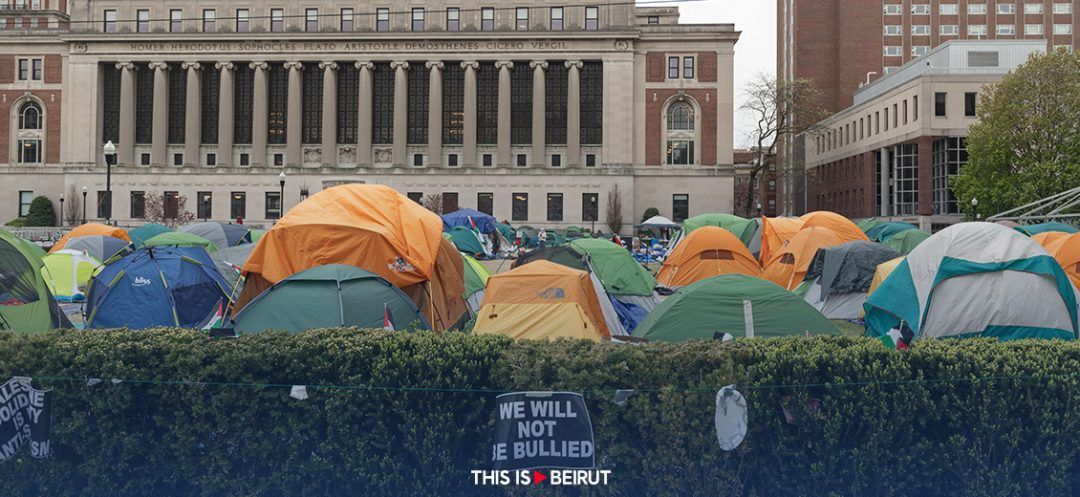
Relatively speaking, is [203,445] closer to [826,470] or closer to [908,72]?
[826,470]

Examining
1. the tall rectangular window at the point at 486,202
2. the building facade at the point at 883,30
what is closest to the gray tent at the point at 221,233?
the tall rectangular window at the point at 486,202

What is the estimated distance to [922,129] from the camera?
60.0 m

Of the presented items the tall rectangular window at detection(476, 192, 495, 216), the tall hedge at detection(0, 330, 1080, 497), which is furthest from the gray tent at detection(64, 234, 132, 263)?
the tall rectangular window at detection(476, 192, 495, 216)

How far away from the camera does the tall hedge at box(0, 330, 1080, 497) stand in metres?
7.03

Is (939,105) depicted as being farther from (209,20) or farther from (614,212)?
(209,20)

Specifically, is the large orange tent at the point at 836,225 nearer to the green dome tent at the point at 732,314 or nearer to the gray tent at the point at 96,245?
the green dome tent at the point at 732,314

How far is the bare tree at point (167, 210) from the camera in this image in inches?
2650

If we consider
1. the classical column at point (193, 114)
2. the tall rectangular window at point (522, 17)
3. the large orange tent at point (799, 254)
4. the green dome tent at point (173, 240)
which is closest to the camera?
the green dome tent at point (173, 240)

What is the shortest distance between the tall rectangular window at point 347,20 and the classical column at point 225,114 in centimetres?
917

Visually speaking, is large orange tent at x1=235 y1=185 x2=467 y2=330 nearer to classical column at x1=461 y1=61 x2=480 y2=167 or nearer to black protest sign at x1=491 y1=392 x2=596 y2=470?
black protest sign at x1=491 y1=392 x2=596 y2=470

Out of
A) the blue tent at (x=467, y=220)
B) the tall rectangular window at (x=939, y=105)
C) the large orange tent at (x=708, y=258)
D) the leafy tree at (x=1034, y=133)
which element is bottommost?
the large orange tent at (x=708, y=258)

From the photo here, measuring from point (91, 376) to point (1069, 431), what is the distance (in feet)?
26.4

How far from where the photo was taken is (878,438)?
276 inches

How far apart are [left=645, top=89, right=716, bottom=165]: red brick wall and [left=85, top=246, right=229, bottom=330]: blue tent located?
174 feet
